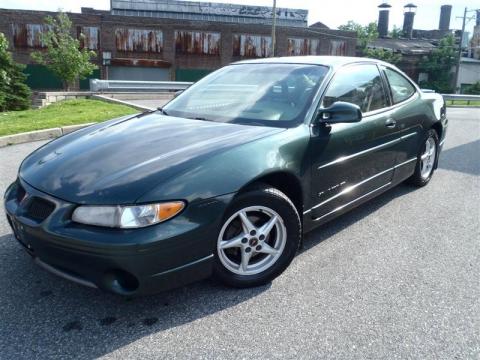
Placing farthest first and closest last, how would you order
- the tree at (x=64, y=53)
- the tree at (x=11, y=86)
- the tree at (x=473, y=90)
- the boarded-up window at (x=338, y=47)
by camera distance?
1. the boarded-up window at (x=338, y=47)
2. the tree at (x=473, y=90)
3. the tree at (x=64, y=53)
4. the tree at (x=11, y=86)

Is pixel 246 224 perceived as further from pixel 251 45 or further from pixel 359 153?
pixel 251 45

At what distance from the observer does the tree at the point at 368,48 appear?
144 feet

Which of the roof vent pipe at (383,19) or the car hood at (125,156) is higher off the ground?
the roof vent pipe at (383,19)

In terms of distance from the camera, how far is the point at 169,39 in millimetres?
37000

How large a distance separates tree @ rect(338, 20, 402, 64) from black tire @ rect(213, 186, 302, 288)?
43.4m

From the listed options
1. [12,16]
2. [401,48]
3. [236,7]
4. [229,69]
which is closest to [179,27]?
[236,7]

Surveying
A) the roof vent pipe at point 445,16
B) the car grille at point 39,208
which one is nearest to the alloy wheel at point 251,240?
the car grille at point 39,208

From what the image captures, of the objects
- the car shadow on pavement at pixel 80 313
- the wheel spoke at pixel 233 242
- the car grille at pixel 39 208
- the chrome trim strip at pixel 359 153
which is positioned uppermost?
the chrome trim strip at pixel 359 153

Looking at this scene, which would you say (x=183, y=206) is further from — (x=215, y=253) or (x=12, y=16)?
(x=12, y=16)

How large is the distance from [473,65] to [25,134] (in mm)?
49709

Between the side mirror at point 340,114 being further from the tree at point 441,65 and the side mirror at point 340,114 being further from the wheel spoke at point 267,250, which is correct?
the tree at point 441,65

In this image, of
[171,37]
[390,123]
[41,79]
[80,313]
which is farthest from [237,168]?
[171,37]

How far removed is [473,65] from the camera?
46.0m

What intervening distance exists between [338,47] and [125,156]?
43.1 meters
